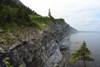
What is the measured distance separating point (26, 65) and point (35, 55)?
164 inches

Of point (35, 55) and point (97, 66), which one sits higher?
point (35, 55)

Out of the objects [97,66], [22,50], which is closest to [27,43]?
[22,50]

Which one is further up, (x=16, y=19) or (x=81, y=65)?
(x=16, y=19)

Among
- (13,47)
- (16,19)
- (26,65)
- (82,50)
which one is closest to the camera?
(13,47)

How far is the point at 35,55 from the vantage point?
24109 mm

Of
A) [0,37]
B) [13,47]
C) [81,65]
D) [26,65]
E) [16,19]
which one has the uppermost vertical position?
[16,19]

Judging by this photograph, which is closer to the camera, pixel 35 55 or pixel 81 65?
pixel 35 55

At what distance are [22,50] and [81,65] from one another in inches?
988

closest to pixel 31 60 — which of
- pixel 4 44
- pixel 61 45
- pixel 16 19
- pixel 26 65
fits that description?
pixel 26 65

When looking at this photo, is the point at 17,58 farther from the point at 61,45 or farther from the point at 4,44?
the point at 61,45

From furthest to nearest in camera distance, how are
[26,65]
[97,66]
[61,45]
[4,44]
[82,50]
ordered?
[61,45]
[97,66]
[82,50]
[26,65]
[4,44]

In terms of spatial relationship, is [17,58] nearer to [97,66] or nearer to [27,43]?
[27,43]

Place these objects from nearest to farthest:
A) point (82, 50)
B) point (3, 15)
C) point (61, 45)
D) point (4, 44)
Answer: point (4, 44) → point (3, 15) → point (82, 50) → point (61, 45)

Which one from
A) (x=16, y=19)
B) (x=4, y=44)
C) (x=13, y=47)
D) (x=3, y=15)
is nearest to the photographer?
(x=4, y=44)
